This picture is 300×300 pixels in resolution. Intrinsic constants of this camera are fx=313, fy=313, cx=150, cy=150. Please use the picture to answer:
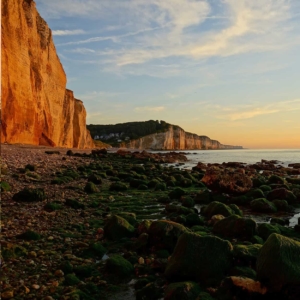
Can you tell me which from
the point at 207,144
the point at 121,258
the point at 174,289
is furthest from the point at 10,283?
the point at 207,144

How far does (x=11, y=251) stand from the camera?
566cm

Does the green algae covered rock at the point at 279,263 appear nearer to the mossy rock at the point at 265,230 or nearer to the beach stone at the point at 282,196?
the mossy rock at the point at 265,230

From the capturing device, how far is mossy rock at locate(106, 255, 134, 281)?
5281 mm

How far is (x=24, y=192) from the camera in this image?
31.7 feet

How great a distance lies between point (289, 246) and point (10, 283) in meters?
4.20

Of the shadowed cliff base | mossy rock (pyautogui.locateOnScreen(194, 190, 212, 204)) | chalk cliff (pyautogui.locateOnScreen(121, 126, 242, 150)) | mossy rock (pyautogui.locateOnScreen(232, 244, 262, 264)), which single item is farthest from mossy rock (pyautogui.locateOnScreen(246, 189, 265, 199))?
chalk cliff (pyautogui.locateOnScreen(121, 126, 242, 150))

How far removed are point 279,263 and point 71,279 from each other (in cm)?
315

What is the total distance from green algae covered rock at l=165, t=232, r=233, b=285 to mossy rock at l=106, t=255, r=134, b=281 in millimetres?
700

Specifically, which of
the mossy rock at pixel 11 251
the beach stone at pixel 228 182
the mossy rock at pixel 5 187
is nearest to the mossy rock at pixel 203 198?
the beach stone at pixel 228 182

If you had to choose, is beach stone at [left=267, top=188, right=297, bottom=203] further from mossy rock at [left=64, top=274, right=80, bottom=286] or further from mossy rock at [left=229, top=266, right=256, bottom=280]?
mossy rock at [left=64, top=274, right=80, bottom=286]

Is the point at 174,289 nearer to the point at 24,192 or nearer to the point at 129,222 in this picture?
the point at 129,222

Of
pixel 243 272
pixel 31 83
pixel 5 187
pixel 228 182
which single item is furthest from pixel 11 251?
pixel 31 83

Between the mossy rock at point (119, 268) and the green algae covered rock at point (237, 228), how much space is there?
110 inches

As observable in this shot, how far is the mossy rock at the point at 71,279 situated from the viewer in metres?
4.90
